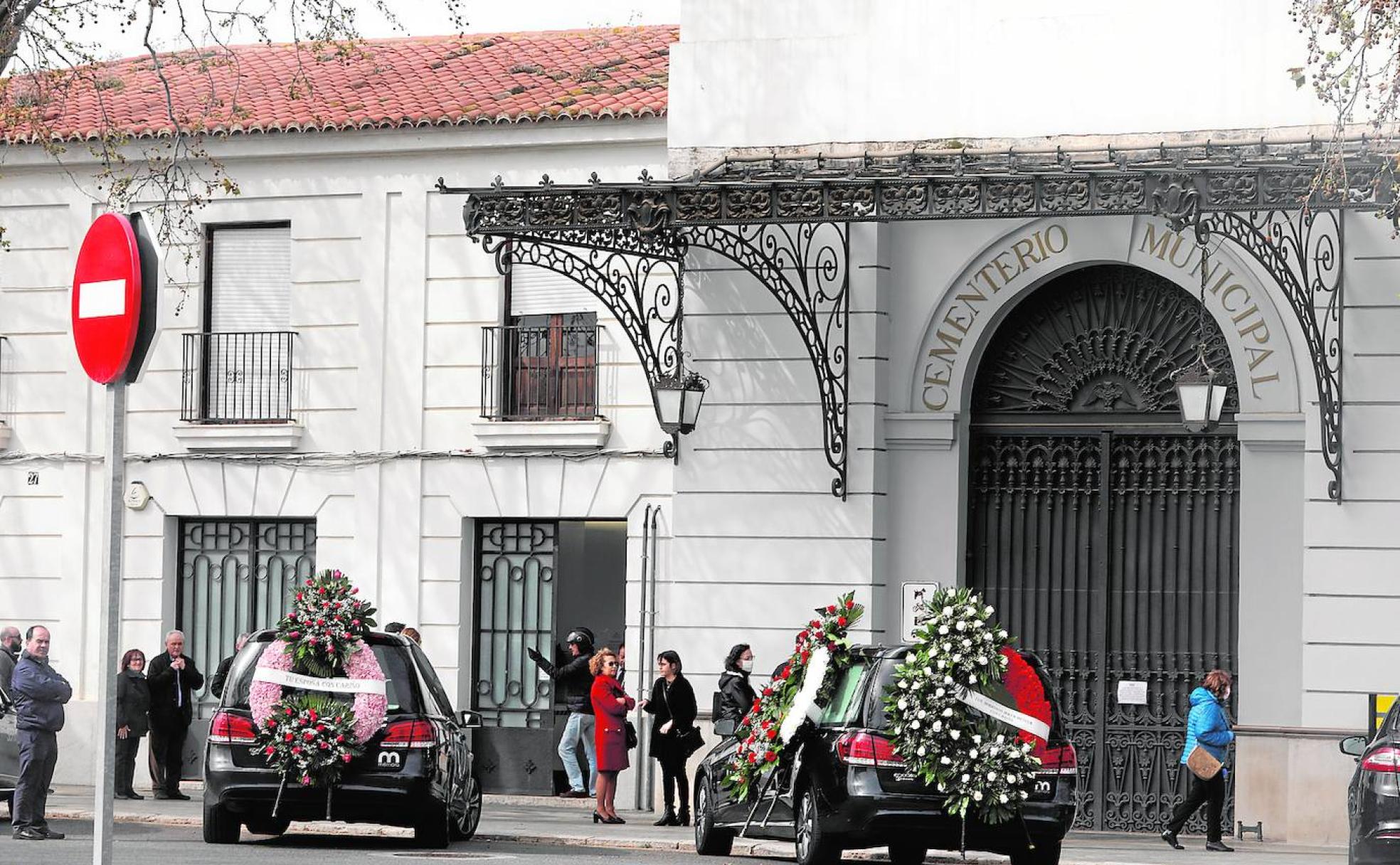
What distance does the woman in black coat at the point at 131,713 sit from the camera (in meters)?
22.9

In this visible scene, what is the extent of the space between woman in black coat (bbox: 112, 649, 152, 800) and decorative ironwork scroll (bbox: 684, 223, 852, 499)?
7.22 metres

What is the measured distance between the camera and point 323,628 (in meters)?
16.3

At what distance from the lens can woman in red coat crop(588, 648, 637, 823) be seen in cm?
2050

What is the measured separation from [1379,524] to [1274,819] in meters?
2.63

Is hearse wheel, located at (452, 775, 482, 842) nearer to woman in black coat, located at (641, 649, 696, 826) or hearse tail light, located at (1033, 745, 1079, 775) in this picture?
woman in black coat, located at (641, 649, 696, 826)

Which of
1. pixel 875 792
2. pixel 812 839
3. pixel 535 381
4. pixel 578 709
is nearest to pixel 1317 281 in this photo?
pixel 875 792

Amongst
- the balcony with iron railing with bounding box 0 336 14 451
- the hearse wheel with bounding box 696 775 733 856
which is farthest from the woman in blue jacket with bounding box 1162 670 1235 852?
Result: the balcony with iron railing with bounding box 0 336 14 451

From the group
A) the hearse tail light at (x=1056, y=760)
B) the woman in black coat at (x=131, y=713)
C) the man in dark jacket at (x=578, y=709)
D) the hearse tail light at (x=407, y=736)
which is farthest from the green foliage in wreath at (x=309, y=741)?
the woman in black coat at (x=131, y=713)

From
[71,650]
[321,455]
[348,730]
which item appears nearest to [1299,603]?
[348,730]

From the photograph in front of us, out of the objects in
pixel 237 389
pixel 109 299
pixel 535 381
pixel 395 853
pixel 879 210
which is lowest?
pixel 395 853

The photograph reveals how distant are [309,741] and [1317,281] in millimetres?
9258

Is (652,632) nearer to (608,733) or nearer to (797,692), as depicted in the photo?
(608,733)

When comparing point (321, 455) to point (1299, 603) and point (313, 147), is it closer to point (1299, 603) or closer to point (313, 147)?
point (313, 147)

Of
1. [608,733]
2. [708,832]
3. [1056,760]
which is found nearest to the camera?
[1056,760]
